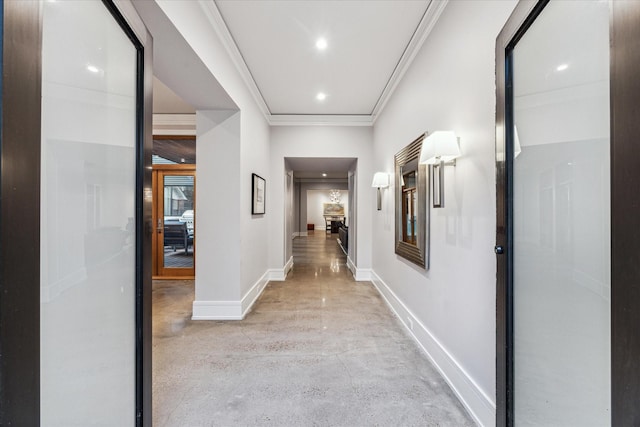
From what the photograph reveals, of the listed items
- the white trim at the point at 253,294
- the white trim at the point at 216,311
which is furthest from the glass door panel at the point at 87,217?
the white trim at the point at 253,294

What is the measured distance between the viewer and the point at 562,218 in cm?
103

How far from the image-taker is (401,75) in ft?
10.5

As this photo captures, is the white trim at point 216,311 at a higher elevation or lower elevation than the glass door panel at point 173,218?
lower

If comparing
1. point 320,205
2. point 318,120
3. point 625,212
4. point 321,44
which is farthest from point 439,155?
point 320,205

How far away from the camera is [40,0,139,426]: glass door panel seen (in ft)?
2.80

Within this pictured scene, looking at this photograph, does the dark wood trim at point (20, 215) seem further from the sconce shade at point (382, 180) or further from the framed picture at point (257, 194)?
the sconce shade at point (382, 180)

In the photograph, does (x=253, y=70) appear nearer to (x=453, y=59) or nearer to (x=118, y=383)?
(x=453, y=59)

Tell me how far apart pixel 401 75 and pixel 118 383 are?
11.9 feet

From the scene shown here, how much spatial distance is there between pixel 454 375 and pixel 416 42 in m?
2.90

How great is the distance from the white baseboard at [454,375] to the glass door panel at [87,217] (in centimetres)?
189

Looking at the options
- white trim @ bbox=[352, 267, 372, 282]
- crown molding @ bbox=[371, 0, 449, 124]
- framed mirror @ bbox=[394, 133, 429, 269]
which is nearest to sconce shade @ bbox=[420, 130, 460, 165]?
framed mirror @ bbox=[394, 133, 429, 269]

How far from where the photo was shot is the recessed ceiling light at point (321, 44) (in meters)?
2.71

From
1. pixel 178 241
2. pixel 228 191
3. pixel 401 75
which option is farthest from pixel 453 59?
pixel 178 241

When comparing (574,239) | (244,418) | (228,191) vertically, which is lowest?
(244,418)
